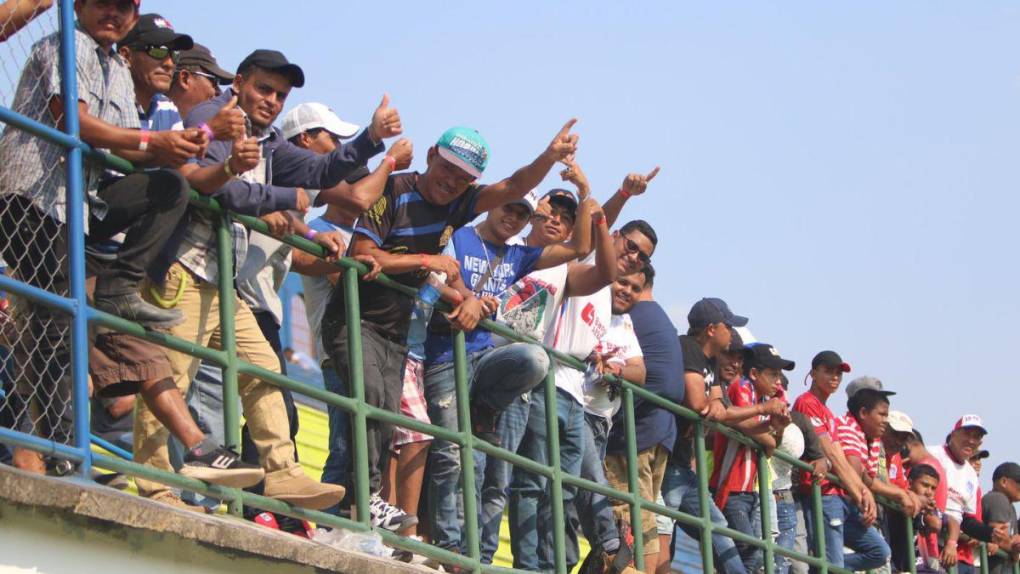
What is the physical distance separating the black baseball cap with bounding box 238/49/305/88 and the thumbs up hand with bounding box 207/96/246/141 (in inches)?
33.5

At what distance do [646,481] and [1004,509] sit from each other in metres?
6.17

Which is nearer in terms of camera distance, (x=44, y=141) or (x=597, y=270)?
(x=44, y=141)

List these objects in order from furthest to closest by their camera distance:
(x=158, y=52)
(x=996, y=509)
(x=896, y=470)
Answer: (x=996, y=509)
(x=896, y=470)
(x=158, y=52)

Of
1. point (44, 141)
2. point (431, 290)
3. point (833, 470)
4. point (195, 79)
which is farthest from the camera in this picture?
point (833, 470)

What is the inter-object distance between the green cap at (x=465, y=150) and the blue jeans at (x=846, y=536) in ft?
15.6

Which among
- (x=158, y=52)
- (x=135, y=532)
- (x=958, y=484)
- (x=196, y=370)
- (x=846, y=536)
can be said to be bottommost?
(x=135, y=532)

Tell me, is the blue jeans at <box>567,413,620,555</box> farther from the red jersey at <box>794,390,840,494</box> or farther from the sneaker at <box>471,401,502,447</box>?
the red jersey at <box>794,390,840,494</box>

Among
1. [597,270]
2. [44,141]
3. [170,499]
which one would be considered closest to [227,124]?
[44,141]

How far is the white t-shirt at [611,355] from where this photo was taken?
9555 millimetres

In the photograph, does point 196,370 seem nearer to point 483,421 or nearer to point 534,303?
point 483,421

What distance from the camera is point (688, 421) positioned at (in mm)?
10531

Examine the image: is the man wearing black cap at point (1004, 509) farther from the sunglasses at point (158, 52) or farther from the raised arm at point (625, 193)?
the sunglasses at point (158, 52)

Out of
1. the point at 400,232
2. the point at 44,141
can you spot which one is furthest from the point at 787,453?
the point at 44,141

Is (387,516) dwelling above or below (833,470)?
below
